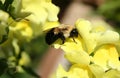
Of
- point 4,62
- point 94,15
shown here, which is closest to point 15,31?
point 4,62

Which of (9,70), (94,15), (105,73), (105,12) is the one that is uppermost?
(105,73)

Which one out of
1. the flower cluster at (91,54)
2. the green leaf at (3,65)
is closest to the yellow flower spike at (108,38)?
the flower cluster at (91,54)

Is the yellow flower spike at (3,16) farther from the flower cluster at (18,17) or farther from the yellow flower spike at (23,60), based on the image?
the yellow flower spike at (23,60)

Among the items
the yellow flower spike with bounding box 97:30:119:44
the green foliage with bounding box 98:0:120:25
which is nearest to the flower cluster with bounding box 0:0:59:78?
the yellow flower spike with bounding box 97:30:119:44

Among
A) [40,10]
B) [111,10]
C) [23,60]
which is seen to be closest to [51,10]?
[40,10]

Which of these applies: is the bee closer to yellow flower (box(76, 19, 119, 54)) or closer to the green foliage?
yellow flower (box(76, 19, 119, 54))

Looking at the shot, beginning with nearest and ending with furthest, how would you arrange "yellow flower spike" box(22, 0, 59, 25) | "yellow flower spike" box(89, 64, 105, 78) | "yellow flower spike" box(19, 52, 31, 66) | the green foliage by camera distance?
"yellow flower spike" box(89, 64, 105, 78) < "yellow flower spike" box(22, 0, 59, 25) < "yellow flower spike" box(19, 52, 31, 66) < the green foliage

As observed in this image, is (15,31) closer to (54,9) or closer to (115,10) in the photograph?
(54,9)

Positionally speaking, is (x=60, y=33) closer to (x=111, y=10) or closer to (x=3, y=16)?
(x=3, y=16)
